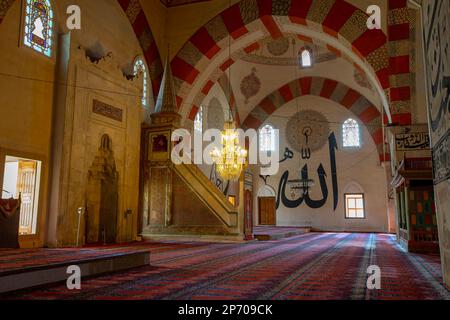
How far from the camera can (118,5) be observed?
23.6 feet

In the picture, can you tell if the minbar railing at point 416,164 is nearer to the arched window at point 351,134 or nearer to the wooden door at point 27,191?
the wooden door at point 27,191

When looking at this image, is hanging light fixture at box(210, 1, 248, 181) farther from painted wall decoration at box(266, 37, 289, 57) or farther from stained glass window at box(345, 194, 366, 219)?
stained glass window at box(345, 194, 366, 219)

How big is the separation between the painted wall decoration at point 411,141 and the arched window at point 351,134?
21.0 ft

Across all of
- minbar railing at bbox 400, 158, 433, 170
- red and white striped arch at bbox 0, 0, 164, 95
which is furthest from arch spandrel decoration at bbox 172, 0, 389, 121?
minbar railing at bbox 400, 158, 433, 170

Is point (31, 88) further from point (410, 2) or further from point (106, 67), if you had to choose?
point (410, 2)

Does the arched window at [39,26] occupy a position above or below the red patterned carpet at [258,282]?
above

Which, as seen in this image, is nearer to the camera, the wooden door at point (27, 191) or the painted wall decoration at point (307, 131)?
the wooden door at point (27, 191)

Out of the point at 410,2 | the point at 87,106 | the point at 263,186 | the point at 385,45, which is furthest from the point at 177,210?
the point at 263,186

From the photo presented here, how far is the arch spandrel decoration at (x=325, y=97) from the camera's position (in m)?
11.9

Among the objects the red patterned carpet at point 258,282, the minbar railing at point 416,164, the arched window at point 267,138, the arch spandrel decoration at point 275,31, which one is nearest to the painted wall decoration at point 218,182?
the arched window at point 267,138

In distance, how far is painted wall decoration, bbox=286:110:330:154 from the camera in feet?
42.1

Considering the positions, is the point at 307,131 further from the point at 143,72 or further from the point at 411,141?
the point at 411,141

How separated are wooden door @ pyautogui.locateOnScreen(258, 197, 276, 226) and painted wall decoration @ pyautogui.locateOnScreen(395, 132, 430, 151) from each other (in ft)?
24.1
